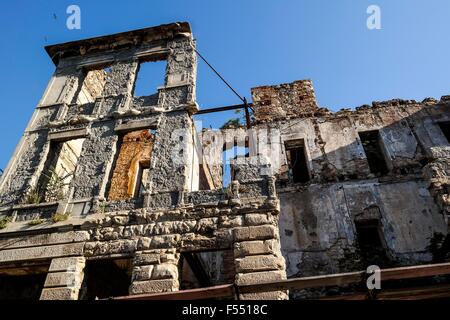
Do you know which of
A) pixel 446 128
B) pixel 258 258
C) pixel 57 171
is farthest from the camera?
pixel 446 128

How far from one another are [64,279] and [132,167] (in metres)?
6.36

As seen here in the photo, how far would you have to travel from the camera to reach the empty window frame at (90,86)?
11.4m

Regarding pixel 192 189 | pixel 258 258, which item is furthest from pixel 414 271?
pixel 192 189

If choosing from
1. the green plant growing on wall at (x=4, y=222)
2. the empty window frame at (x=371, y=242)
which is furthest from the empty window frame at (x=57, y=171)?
the empty window frame at (x=371, y=242)

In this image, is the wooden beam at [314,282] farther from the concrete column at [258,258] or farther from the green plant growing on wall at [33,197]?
the green plant growing on wall at [33,197]

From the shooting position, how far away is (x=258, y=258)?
640 cm

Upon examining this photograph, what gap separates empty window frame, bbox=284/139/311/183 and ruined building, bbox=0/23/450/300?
0.19 feet

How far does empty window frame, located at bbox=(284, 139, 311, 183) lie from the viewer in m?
13.0

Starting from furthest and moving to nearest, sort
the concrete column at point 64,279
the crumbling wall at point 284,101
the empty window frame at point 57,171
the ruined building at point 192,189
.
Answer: the crumbling wall at point 284,101, the empty window frame at point 57,171, the ruined building at point 192,189, the concrete column at point 64,279

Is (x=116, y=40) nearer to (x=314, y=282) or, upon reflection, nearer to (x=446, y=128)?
(x=314, y=282)

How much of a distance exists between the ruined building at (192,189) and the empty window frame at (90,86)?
9 centimetres

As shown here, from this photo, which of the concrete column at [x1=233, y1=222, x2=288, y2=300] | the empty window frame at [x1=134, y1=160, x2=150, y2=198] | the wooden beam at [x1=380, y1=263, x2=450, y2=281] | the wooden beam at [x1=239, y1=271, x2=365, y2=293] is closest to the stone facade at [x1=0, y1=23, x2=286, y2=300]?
the concrete column at [x1=233, y1=222, x2=288, y2=300]

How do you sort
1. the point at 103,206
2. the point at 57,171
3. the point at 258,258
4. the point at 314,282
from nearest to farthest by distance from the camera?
the point at 314,282, the point at 258,258, the point at 103,206, the point at 57,171

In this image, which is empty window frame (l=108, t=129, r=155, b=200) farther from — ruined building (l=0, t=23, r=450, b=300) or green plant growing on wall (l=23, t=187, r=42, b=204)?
green plant growing on wall (l=23, t=187, r=42, b=204)
